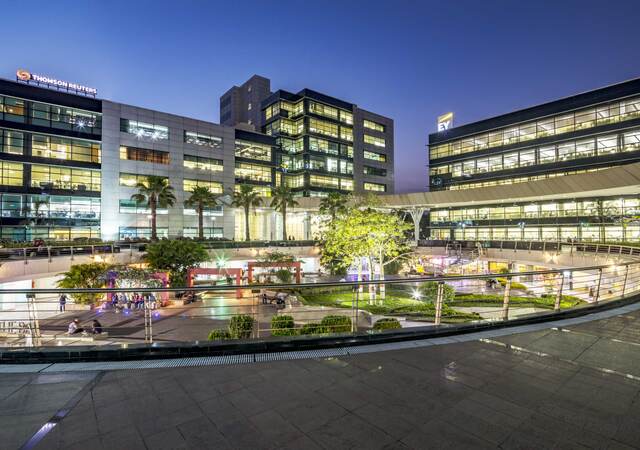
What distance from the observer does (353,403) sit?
383 centimetres

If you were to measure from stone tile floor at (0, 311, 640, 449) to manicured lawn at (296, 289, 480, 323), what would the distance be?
34.6ft

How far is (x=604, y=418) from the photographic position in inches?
138

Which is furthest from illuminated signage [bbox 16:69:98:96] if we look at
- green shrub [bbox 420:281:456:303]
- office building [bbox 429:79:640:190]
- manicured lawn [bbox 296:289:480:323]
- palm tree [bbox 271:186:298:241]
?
office building [bbox 429:79:640:190]

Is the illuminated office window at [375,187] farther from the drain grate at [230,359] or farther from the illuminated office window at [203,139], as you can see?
the drain grate at [230,359]

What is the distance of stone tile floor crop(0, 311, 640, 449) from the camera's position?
3172 millimetres

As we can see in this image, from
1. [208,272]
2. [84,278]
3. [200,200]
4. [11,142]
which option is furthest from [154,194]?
[84,278]

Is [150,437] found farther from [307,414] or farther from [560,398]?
[560,398]

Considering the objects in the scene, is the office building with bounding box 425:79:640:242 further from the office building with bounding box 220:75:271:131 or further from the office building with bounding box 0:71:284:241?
the office building with bounding box 220:75:271:131

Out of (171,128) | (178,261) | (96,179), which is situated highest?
(171,128)

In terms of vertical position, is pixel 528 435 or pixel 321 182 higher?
pixel 321 182

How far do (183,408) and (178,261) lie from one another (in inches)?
1066

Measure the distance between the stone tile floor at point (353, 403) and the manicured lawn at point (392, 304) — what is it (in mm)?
10536

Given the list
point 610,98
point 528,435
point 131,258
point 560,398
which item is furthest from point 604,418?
point 610,98

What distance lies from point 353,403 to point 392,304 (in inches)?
818
